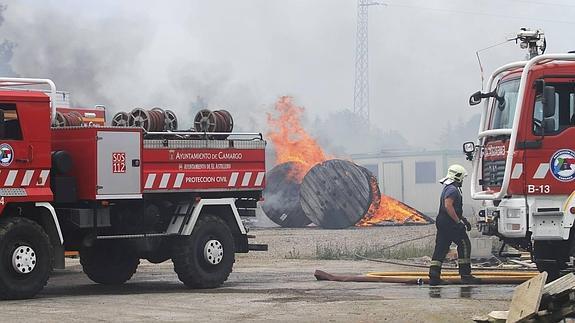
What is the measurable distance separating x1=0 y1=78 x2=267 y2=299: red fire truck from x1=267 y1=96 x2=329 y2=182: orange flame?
583 inches

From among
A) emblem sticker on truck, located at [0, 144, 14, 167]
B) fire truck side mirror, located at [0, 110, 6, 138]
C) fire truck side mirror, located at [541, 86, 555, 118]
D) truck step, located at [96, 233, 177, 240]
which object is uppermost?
fire truck side mirror, located at [541, 86, 555, 118]

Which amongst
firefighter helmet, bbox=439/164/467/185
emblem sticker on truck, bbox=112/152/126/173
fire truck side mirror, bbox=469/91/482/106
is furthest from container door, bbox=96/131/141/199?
fire truck side mirror, bbox=469/91/482/106

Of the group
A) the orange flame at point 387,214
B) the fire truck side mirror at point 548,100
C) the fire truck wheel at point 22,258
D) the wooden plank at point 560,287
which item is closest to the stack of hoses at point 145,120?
the fire truck wheel at point 22,258

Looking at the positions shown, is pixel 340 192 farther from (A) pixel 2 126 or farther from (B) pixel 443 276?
(A) pixel 2 126

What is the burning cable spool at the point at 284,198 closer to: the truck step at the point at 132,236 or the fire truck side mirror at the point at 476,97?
the truck step at the point at 132,236

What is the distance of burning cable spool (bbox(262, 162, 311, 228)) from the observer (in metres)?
29.5

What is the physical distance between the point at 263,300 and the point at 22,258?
2933mm

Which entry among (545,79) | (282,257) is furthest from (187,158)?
(282,257)

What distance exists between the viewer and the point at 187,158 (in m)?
14.0

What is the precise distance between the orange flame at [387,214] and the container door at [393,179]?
16.4m

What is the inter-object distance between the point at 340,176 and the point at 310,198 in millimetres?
1043

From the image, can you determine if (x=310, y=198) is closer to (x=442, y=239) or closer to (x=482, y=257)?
(x=482, y=257)

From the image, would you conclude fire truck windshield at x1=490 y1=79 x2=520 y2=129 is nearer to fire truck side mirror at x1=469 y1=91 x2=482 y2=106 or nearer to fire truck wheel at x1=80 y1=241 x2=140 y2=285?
fire truck side mirror at x1=469 y1=91 x2=482 y2=106

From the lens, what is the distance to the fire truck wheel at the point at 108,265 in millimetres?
14820
